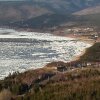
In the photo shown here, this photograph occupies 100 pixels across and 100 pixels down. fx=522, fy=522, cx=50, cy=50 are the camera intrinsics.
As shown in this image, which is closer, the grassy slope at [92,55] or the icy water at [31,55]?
the icy water at [31,55]

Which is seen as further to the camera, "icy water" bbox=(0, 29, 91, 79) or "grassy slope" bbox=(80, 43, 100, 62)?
"grassy slope" bbox=(80, 43, 100, 62)

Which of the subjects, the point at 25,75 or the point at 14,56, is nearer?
the point at 25,75

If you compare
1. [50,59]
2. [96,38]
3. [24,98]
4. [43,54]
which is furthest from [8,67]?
[96,38]

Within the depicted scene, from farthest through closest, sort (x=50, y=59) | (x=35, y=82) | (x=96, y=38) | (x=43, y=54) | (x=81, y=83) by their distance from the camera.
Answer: (x=96, y=38), (x=43, y=54), (x=50, y=59), (x=35, y=82), (x=81, y=83)

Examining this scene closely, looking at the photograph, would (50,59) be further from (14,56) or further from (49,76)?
(49,76)

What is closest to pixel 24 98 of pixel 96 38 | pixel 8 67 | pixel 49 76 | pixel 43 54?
pixel 49 76

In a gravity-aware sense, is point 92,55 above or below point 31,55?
below

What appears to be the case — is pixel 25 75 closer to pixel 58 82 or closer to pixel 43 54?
pixel 58 82

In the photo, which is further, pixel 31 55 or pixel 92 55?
pixel 31 55

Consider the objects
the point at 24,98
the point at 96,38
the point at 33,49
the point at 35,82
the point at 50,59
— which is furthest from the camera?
the point at 96,38

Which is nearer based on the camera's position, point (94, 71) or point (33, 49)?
point (94, 71)
